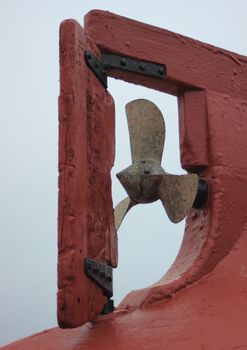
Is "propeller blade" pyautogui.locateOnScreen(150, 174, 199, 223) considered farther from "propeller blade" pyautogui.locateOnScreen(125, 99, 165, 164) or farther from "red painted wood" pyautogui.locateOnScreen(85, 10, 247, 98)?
"red painted wood" pyautogui.locateOnScreen(85, 10, 247, 98)

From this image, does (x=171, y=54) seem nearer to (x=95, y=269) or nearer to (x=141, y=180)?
(x=141, y=180)

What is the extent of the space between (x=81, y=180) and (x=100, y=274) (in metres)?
0.49

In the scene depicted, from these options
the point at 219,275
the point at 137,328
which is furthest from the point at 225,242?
the point at 137,328

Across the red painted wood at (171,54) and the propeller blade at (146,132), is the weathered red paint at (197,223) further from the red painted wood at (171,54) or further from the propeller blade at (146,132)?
the propeller blade at (146,132)

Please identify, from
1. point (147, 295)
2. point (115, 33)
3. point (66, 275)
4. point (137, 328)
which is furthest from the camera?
point (115, 33)

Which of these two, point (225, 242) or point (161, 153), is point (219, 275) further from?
point (161, 153)

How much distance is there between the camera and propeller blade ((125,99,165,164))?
4.30 meters

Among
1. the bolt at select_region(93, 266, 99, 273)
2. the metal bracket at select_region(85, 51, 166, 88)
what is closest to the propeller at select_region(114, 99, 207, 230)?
the metal bracket at select_region(85, 51, 166, 88)

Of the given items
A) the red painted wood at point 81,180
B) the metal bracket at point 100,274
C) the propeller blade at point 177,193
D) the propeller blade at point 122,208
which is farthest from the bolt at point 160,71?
the metal bracket at point 100,274

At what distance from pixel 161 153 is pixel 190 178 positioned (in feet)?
1.46

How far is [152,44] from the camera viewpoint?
4215mm

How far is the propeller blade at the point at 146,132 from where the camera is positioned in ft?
14.1

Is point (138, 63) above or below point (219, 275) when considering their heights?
above

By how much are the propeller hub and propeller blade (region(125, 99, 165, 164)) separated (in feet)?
0.25
